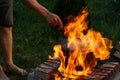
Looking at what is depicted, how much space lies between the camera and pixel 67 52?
15.5 feet

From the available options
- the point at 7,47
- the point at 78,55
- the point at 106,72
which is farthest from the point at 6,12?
the point at 106,72

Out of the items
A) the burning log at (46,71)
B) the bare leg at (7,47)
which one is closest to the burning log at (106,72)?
the burning log at (46,71)

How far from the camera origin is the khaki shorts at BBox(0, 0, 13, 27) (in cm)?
487

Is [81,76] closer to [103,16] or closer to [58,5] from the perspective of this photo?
[58,5]

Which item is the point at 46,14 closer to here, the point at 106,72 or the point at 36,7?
the point at 36,7

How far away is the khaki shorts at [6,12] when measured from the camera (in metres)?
4.87

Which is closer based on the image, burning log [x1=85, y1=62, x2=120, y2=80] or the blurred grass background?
burning log [x1=85, y1=62, x2=120, y2=80]

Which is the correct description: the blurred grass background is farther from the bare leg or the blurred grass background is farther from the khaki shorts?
the khaki shorts

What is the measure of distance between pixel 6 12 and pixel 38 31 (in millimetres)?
2325

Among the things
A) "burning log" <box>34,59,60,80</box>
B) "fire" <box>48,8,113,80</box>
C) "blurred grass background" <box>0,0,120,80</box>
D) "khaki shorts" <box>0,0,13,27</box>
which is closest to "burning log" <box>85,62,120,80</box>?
"fire" <box>48,8,113,80</box>

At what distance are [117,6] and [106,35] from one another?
154 cm

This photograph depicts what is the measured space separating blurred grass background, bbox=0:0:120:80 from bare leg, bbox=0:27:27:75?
103 mm

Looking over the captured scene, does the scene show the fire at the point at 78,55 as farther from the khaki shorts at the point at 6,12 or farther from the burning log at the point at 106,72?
the khaki shorts at the point at 6,12

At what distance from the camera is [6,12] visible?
195 inches
